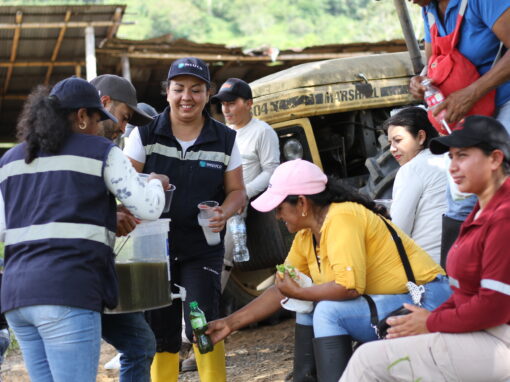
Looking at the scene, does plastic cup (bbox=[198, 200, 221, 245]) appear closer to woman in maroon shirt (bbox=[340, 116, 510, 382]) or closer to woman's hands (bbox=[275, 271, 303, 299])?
woman's hands (bbox=[275, 271, 303, 299])

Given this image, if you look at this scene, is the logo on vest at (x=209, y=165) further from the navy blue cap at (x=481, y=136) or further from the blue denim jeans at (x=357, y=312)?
the navy blue cap at (x=481, y=136)

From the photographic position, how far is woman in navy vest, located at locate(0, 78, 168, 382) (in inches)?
140

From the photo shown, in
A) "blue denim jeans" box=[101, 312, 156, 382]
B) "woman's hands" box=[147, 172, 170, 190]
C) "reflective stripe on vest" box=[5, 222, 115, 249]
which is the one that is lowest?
"blue denim jeans" box=[101, 312, 156, 382]

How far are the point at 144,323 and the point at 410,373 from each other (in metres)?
1.57

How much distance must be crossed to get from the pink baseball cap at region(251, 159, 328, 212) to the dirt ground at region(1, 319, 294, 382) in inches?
84.0

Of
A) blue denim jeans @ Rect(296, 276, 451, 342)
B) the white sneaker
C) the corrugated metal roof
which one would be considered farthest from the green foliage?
blue denim jeans @ Rect(296, 276, 451, 342)

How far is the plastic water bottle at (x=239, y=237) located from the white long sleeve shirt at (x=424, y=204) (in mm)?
2108

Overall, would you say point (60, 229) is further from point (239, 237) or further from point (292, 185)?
point (239, 237)

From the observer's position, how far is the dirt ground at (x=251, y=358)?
644 centimetres

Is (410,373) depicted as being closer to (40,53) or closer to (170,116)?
(170,116)

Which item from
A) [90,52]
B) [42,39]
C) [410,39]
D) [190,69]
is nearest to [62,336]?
[190,69]

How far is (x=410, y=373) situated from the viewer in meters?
3.49

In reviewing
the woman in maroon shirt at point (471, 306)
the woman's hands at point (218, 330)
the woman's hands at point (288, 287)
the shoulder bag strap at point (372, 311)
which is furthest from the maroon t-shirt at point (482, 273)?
the woman's hands at point (218, 330)

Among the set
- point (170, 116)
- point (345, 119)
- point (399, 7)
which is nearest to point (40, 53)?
point (345, 119)
